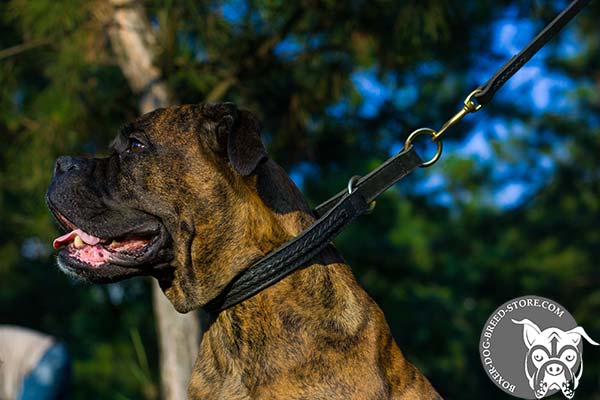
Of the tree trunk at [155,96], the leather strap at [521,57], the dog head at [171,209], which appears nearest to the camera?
the dog head at [171,209]

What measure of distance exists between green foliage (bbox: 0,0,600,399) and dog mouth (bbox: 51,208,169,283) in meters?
2.31

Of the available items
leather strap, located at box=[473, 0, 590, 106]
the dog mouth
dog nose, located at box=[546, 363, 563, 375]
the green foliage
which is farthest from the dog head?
the green foliage

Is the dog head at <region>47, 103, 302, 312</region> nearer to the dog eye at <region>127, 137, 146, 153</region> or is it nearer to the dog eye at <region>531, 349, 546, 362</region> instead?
the dog eye at <region>127, 137, 146, 153</region>

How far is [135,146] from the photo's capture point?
3.44 meters

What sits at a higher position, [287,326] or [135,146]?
[135,146]

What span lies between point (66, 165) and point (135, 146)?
289 millimetres

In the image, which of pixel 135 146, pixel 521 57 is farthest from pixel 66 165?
pixel 521 57

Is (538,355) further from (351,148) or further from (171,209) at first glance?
(351,148)

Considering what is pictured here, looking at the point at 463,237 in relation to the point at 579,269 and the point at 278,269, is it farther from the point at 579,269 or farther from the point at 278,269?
the point at 278,269

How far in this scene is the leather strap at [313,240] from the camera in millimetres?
3070

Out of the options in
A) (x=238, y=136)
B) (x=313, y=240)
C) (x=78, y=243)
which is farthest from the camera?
(x=78, y=243)

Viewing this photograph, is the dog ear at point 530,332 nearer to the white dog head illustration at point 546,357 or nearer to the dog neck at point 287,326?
the white dog head illustration at point 546,357

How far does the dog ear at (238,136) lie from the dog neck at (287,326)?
0.22m

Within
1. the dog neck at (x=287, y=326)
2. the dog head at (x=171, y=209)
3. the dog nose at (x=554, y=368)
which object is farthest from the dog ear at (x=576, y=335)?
the dog head at (x=171, y=209)
